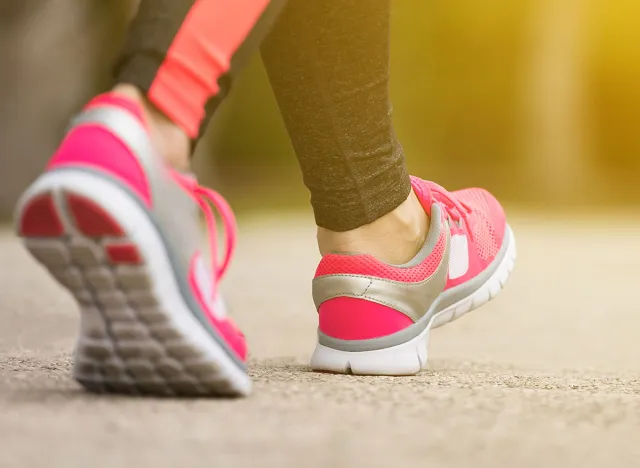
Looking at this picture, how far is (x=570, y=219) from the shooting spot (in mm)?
5312

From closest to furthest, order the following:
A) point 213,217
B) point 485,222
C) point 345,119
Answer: point 213,217 < point 345,119 < point 485,222

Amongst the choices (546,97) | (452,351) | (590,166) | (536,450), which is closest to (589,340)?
(452,351)

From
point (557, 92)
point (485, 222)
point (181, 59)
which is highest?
point (181, 59)

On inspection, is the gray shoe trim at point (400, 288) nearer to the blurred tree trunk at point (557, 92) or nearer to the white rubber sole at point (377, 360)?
the white rubber sole at point (377, 360)

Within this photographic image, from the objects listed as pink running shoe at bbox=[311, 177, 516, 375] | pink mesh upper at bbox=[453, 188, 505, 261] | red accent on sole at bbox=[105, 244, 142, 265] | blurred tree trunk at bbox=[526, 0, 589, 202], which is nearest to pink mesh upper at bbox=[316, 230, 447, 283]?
pink running shoe at bbox=[311, 177, 516, 375]

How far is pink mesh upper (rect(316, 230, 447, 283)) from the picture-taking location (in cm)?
107

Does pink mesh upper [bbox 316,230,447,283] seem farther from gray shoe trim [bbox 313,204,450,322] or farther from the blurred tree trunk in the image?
the blurred tree trunk

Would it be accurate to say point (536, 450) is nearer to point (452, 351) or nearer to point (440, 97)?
point (452, 351)

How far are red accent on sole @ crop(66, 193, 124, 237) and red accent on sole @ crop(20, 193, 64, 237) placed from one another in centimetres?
1

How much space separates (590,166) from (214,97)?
30.5ft

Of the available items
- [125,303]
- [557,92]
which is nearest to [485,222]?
[125,303]

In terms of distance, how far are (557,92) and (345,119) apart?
24.9 ft

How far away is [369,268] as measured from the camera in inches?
42.0

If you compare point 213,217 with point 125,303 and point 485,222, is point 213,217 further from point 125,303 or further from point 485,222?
point 485,222
